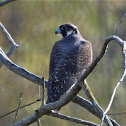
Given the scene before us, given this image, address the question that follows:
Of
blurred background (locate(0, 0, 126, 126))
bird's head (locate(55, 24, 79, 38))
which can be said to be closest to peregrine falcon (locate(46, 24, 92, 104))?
bird's head (locate(55, 24, 79, 38))

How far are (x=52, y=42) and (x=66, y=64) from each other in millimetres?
4577

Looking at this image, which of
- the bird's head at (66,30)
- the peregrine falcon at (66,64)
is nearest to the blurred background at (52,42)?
the bird's head at (66,30)

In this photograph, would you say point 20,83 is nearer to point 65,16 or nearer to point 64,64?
point 65,16

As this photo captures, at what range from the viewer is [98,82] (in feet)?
31.7

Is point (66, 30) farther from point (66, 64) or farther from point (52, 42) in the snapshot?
point (52, 42)

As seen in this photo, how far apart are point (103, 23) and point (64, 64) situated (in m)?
5.90

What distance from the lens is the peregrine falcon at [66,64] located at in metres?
4.55

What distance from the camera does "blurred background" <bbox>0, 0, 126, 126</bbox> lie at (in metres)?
9.25

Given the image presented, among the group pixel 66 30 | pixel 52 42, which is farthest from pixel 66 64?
pixel 52 42

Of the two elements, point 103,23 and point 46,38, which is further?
point 103,23

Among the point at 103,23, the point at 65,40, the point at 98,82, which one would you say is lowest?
the point at 98,82

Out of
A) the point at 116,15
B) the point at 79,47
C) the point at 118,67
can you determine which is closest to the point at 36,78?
the point at 79,47

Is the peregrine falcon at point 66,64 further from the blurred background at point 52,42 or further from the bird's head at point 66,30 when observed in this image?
the blurred background at point 52,42

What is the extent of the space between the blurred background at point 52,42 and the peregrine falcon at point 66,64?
324cm
